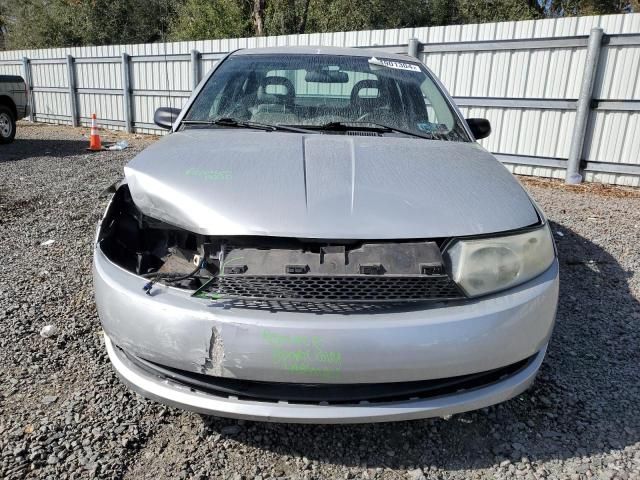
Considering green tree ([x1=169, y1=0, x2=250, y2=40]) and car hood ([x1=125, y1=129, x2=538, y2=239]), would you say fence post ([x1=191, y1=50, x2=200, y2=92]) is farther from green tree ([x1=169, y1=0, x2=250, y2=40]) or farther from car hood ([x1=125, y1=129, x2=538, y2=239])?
green tree ([x1=169, y1=0, x2=250, y2=40])

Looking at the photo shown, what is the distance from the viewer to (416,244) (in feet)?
5.41

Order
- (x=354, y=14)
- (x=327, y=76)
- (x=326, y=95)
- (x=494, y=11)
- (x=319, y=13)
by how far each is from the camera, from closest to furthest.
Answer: (x=326, y=95) → (x=327, y=76) → (x=494, y=11) → (x=354, y=14) → (x=319, y=13)

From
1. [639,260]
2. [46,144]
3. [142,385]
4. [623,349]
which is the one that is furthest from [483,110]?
[46,144]

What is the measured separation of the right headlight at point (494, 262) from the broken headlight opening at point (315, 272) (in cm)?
5

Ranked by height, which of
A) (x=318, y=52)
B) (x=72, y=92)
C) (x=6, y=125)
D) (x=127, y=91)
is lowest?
(x=6, y=125)

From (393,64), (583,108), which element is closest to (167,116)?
(393,64)

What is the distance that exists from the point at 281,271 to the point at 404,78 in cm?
196

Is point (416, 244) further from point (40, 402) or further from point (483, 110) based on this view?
point (483, 110)

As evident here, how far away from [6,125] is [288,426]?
1069 centimetres

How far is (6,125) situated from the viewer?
1000 centimetres

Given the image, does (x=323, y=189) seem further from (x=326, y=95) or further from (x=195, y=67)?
(x=195, y=67)

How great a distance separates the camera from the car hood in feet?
5.36

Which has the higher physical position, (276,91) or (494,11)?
(494,11)

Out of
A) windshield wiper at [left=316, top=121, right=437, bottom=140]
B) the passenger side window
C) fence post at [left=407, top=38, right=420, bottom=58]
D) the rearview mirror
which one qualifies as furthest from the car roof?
fence post at [left=407, top=38, right=420, bottom=58]
